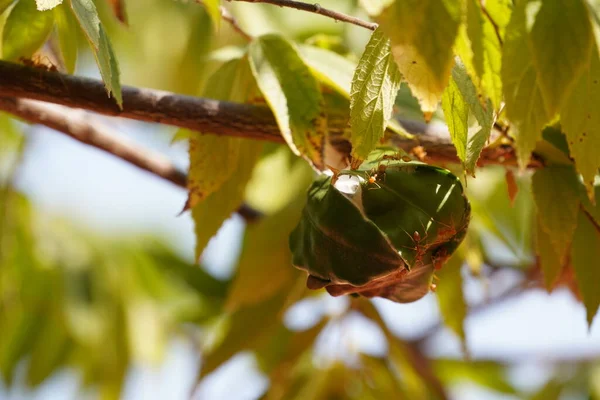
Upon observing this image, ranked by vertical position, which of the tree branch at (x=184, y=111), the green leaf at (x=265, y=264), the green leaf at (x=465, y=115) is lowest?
the green leaf at (x=265, y=264)

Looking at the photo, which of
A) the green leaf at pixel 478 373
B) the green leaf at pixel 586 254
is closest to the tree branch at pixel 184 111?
the green leaf at pixel 586 254

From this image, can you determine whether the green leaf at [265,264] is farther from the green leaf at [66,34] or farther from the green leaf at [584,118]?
the green leaf at [584,118]

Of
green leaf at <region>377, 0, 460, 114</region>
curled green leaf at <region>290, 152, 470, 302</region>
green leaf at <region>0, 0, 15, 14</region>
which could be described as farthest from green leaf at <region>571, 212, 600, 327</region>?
green leaf at <region>0, 0, 15, 14</region>

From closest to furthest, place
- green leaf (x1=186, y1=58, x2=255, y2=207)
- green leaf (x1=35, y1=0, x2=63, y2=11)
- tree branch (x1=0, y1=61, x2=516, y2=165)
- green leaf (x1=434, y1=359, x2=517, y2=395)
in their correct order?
green leaf (x1=35, y1=0, x2=63, y2=11) < tree branch (x1=0, y1=61, x2=516, y2=165) < green leaf (x1=186, y1=58, x2=255, y2=207) < green leaf (x1=434, y1=359, x2=517, y2=395)

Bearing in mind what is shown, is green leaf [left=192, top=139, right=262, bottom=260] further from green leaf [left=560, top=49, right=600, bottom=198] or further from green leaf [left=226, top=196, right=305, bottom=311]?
green leaf [left=560, top=49, right=600, bottom=198]

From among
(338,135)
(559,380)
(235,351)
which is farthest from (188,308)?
(338,135)

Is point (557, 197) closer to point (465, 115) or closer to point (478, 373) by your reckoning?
point (465, 115)
